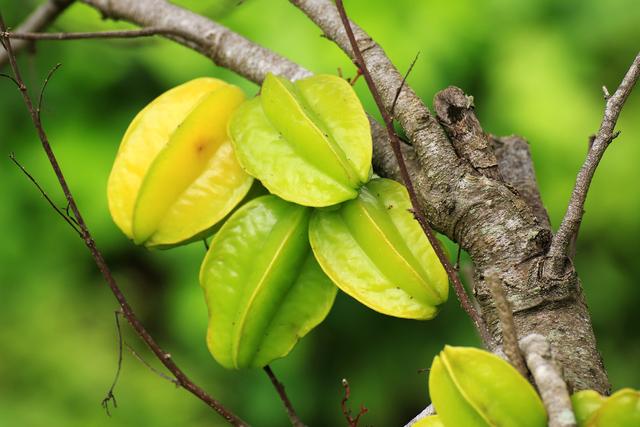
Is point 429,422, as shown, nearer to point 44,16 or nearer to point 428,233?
point 428,233

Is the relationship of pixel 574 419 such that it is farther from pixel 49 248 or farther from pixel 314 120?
pixel 49 248

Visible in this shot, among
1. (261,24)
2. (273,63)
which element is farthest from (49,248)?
(273,63)

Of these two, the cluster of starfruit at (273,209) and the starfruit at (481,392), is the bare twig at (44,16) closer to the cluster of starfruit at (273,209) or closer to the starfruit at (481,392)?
the cluster of starfruit at (273,209)

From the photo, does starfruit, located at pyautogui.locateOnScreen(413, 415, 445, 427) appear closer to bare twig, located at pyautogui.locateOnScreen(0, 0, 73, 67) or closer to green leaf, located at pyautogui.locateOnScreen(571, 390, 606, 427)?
green leaf, located at pyautogui.locateOnScreen(571, 390, 606, 427)

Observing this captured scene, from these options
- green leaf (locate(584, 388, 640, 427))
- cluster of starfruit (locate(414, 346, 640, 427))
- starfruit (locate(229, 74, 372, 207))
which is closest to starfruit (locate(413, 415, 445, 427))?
cluster of starfruit (locate(414, 346, 640, 427))

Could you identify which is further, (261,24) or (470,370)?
(261,24)

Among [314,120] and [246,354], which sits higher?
[314,120]

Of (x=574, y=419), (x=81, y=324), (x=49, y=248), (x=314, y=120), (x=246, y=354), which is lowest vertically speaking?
(x=81, y=324)

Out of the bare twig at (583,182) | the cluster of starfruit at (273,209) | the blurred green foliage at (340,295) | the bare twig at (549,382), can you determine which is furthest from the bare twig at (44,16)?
the bare twig at (549,382)
